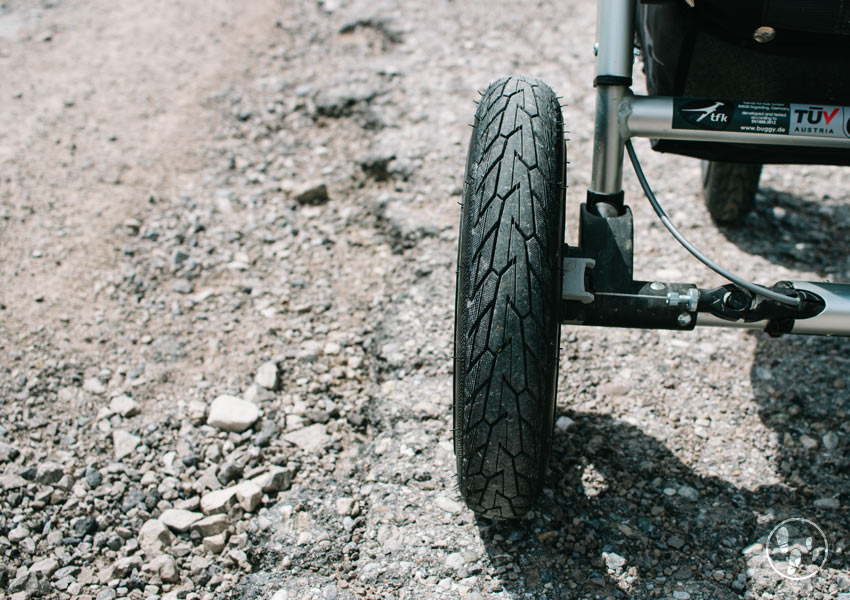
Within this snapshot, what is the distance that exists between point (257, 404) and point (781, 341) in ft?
6.00

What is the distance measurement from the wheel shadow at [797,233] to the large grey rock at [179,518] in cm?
238

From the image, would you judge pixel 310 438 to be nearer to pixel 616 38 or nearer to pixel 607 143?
pixel 607 143

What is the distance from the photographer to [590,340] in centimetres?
268

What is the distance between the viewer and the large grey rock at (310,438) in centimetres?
233

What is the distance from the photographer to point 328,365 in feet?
8.59

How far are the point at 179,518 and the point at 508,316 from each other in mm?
1136

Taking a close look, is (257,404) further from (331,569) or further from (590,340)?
(590,340)

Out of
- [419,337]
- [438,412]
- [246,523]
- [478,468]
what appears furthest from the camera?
[419,337]

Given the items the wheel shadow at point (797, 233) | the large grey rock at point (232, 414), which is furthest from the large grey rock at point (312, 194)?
the wheel shadow at point (797, 233)

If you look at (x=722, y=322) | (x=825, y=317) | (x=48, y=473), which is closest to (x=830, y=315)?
(x=825, y=317)

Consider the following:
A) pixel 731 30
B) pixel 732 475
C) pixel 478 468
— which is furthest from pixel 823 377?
pixel 478 468

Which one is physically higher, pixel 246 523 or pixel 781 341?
pixel 781 341

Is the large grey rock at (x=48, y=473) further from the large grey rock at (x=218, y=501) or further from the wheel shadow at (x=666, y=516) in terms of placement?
the wheel shadow at (x=666, y=516)
